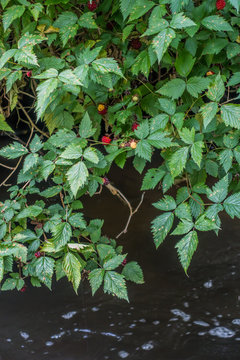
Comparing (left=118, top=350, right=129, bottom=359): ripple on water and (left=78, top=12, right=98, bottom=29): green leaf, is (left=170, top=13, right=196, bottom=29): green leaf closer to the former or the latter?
(left=78, top=12, right=98, bottom=29): green leaf

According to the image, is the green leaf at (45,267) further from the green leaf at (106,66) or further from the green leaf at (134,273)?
the green leaf at (106,66)

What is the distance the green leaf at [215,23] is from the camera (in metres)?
1.27

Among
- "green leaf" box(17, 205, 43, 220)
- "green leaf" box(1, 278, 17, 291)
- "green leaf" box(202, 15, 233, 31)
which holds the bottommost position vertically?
"green leaf" box(1, 278, 17, 291)

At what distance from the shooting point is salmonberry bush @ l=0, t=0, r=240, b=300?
1.27 metres

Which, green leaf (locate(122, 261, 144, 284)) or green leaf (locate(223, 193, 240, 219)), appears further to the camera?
green leaf (locate(122, 261, 144, 284))

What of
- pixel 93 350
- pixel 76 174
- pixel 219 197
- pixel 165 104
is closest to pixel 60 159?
pixel 76 174

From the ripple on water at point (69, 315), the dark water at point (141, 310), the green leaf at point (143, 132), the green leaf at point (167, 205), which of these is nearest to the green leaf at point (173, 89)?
the green leaf at point (143, 132)

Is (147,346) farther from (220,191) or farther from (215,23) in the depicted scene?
(215,23)

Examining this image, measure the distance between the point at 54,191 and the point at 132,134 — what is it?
366 millimetres

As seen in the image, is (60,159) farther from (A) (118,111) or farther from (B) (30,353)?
(B) (30,353)

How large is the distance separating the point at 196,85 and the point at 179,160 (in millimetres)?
280

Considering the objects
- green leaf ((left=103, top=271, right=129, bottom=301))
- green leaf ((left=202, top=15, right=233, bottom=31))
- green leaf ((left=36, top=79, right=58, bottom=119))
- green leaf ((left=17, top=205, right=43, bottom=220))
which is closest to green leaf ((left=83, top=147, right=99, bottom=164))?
green leaf ((left=36, top=79, right=58, bottom=119))

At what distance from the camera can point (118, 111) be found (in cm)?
153

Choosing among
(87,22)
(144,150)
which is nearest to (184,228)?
(144,150)
